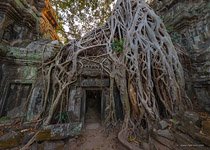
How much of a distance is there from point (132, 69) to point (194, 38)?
8.47ft

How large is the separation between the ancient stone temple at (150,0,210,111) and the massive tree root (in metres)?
0.83

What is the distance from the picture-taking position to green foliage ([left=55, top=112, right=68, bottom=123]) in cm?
290

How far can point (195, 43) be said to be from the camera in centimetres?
387

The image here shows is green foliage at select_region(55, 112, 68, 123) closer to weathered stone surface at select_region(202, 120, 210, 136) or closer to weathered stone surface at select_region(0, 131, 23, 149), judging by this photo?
weathered stone surface at select_region(0, 131, 23, 149)

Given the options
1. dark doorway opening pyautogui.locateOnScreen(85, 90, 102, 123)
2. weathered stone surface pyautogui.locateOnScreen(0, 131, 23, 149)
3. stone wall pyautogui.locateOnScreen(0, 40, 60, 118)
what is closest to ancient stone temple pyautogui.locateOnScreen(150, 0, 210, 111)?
dark doorway opening pyautogui.locateOnScreen(85, 90, 102, 123)

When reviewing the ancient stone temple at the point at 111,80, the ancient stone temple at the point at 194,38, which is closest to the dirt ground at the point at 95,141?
the ancient stone temple at the point at 111,80

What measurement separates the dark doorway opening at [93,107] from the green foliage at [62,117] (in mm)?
744

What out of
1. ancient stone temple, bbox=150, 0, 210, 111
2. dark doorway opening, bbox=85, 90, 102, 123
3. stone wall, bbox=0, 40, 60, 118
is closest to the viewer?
ancient stone temple, bbox=150, 0, 210, 111

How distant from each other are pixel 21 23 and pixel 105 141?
479cm

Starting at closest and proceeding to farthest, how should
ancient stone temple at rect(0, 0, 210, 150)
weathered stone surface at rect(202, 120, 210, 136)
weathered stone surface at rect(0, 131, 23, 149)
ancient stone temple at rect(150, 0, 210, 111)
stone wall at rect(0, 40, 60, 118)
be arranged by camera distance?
weathered stone surface at rect(202, 120, 210, 136)
weathered stone surface at rect(0, 131, 23, 149)
ancient stone temple at rect(0, 0, 210, 150)
ancient stone temple at rect(150, 0, 210, 111)
stone wall at rect(0, 40, 60, 118)

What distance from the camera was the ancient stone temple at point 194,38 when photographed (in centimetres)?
317

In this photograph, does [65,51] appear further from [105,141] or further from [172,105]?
[172,105]

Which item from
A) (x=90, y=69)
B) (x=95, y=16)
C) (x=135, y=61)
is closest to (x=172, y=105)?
(x=135, y=61)

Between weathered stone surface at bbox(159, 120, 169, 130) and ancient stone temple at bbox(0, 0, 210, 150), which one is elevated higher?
ancient stone temple at bbox(0, 0, 210, 150)
